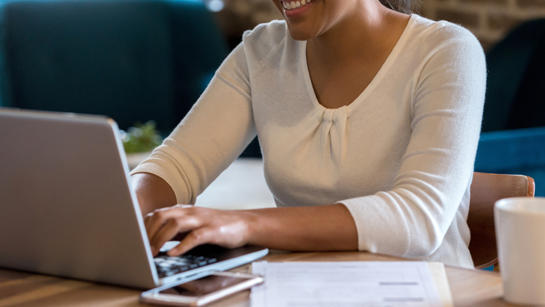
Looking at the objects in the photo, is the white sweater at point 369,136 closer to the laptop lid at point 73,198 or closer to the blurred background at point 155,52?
the laptop lid at point 73,198

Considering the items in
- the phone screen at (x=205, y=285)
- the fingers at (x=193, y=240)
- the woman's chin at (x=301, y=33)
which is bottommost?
Answer: the phone screen at (x=205, y=285)

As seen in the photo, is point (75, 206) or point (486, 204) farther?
point (486, 204)

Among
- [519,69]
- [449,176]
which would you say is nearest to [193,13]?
→ [519,69]

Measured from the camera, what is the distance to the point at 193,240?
0.98m

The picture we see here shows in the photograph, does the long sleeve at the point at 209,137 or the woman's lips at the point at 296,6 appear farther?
the long sleeve at the point at 209,137

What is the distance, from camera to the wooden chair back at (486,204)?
51.6 inches

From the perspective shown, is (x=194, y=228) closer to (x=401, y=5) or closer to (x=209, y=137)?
(x=209, y=137)

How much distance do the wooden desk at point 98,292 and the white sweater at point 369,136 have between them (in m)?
0.14

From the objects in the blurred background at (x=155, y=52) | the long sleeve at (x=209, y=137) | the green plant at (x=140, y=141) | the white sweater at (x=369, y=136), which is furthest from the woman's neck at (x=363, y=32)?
the blurred background at (x=155, y=52)

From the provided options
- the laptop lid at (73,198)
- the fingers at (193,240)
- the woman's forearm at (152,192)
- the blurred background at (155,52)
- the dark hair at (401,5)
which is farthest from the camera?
the blurred background at (155,52)

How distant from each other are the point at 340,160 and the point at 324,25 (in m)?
0.23

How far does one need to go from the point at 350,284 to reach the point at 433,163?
0.33 metres

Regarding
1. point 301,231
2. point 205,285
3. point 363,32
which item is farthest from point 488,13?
point 205,285

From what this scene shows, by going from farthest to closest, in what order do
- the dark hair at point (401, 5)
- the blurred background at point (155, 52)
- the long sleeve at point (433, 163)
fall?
the blurred background at point (155, 52) → the dark hair at point (401, 5) → the long sleeve at point (433, 163)
